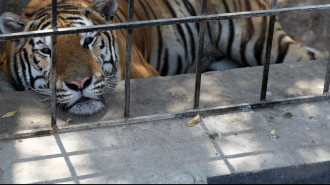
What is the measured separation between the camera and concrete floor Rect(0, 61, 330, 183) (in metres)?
1.77

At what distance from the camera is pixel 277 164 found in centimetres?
185

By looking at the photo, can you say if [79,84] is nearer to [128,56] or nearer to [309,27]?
[128,56]

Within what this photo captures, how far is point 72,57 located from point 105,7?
1.53 feet

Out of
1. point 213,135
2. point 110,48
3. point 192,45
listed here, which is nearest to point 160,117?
point 213,135

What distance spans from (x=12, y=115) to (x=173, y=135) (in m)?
0.87

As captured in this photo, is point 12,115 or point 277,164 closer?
point 277,164

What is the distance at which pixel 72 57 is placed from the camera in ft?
7.48

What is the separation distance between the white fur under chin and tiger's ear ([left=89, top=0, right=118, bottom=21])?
68cm

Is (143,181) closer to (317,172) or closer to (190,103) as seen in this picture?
(190,103)

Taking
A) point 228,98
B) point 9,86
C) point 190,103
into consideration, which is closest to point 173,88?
point 190,103

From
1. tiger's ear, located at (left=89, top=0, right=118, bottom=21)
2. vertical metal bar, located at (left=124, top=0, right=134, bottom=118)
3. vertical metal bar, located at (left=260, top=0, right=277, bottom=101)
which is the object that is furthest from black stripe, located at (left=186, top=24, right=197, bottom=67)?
vertical metal bar, located at (left=124, top=0, right=134, bottom=118)

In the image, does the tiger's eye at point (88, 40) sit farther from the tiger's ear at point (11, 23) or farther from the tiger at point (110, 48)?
the tiger's ear at point (11, 23)

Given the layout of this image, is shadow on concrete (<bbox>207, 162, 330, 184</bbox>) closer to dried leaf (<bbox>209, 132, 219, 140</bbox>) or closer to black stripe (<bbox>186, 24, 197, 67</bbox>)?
dried leaf (<bbox>209, 132, 219, 140</bbox>)

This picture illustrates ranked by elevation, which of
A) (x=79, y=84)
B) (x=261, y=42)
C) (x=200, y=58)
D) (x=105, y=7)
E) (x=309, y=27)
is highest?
(x=105, y=7)
